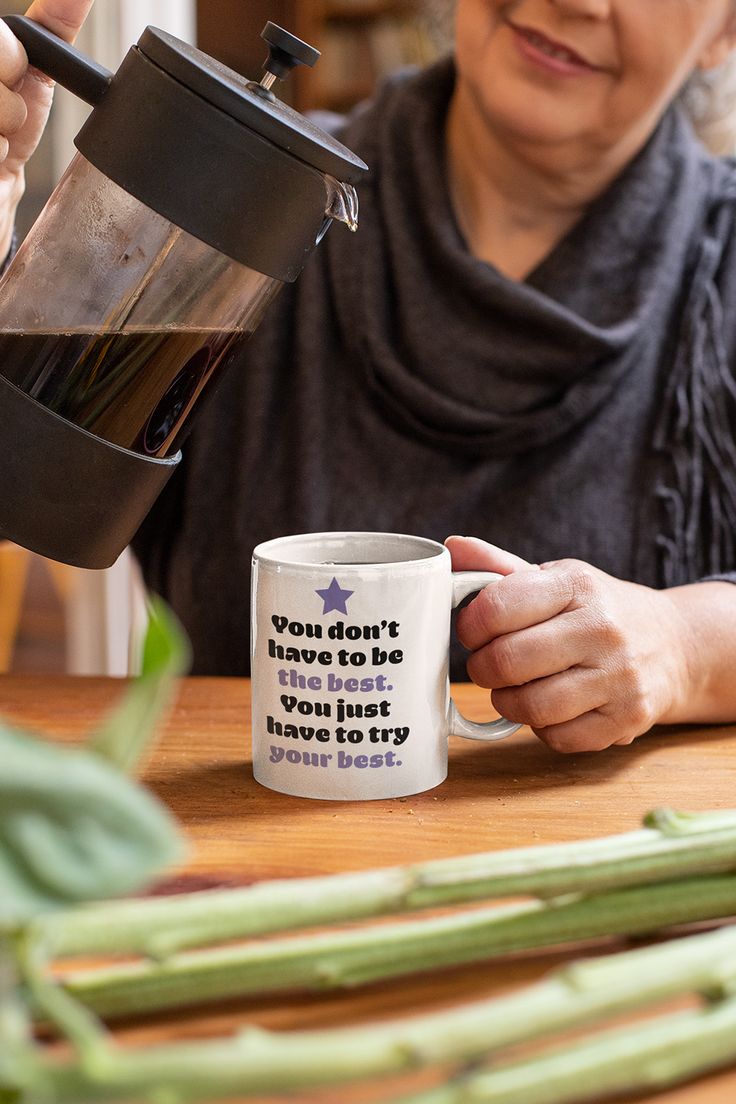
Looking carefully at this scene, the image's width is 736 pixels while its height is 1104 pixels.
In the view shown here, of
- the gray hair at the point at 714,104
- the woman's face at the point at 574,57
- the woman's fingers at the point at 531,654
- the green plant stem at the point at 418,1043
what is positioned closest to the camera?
the green plant stem at the point at 418,1043

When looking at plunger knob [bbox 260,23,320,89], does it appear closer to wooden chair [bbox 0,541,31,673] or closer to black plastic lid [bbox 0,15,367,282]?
black plastic lid [bbox 0,15,367,282]

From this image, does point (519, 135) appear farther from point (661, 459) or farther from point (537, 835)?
point (537, 835)

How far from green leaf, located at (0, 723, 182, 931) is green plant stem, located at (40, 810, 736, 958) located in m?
0.06

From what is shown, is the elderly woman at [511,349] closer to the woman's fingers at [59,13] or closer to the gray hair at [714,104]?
the gray hair at [714,104]

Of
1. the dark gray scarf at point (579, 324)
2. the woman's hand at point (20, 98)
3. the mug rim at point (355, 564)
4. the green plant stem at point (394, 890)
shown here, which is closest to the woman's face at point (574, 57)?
the dark gray scarf at point (579, 324)

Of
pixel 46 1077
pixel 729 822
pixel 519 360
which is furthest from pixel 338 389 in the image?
pixel 46 1077

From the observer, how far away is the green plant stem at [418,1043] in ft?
1.03

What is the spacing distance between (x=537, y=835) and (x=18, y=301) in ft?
1.38

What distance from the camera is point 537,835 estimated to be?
2.01 feet

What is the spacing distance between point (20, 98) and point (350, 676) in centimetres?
40

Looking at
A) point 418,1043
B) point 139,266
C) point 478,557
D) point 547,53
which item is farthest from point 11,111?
point 418,1043

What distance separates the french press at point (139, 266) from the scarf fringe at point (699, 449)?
0.48m

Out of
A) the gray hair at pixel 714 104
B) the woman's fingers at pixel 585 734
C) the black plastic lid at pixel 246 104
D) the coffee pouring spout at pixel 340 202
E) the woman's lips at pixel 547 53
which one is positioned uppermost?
the gray hair at pixel 714 104

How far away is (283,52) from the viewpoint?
25.8 inches
